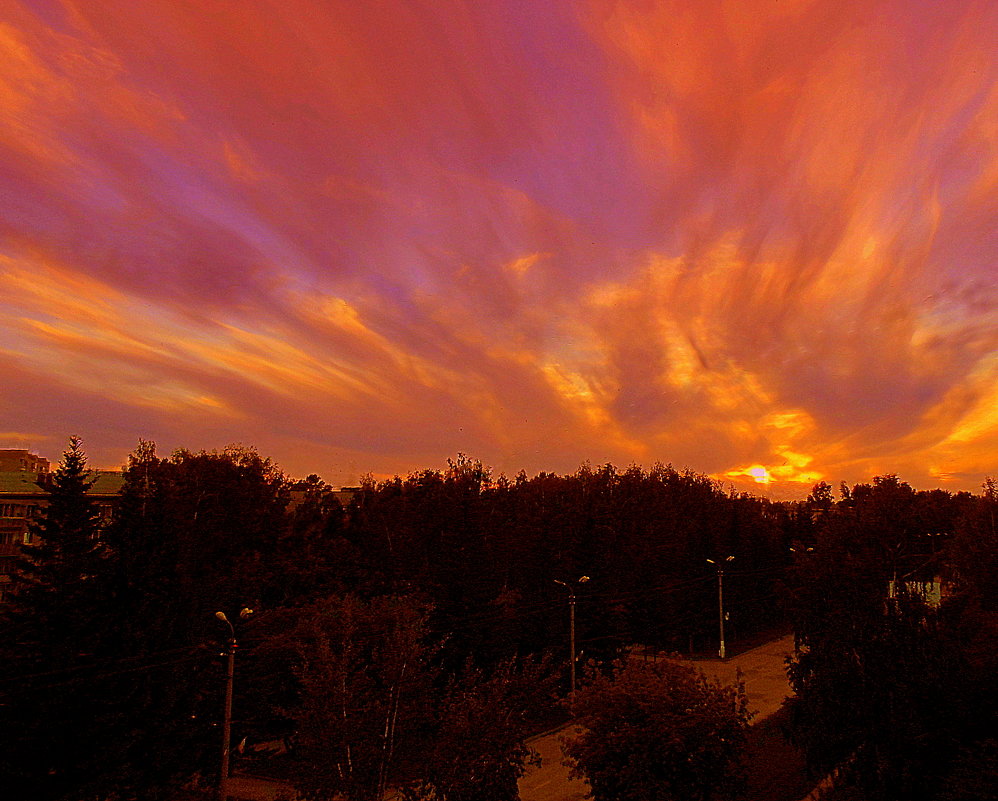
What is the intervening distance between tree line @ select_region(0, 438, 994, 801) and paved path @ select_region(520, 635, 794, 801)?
2.16 m

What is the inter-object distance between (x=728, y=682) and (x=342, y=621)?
26.4 metres

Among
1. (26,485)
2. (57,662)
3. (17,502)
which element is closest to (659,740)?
(57,662)

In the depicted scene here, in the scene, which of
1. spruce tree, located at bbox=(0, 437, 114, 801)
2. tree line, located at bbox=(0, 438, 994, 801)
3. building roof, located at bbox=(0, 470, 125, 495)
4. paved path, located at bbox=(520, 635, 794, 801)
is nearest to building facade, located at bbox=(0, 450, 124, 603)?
building roof, located at bbox=(0, 470, 125, 495)

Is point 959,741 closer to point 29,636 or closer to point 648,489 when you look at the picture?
point 29,636

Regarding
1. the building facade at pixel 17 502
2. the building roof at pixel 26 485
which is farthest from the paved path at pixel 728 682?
the building roof at pixel 26 485

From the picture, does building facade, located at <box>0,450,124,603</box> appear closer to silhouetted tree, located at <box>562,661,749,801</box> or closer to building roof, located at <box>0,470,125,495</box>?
building roof, located at <box>0,470,125,495</box>

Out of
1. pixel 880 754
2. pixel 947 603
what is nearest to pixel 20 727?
pixel 880 754

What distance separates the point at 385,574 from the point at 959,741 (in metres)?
36.9

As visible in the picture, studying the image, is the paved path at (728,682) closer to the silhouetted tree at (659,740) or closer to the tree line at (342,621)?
the silhouetted tree at (659,740)

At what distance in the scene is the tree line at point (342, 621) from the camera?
1545cm

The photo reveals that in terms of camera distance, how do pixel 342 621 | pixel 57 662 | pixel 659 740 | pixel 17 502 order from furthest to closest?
pixel 17 502, pixel 342 621, pixel 57 662, pixel 659 740

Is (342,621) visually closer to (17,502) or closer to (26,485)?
(17,502)

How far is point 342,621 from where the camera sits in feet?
80.7

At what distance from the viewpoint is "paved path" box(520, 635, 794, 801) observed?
80.3 ft
